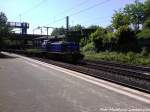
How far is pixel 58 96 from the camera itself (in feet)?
43.7

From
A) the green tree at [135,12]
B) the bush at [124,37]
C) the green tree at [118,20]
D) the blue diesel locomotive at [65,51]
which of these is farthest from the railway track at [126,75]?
the green tree at [135,12]

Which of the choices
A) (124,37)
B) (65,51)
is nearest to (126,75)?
(65,51)

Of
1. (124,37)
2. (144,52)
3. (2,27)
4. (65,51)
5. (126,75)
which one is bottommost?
(126,75)

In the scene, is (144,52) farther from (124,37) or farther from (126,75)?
(126,75)

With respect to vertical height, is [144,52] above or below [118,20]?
below

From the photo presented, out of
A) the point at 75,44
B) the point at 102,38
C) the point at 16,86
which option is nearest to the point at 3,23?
the point at 102,38

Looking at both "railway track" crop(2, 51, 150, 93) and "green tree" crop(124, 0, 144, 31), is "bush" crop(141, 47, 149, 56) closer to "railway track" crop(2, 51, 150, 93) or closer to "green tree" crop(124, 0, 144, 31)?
"railway track" crop(2, 51, 150, 93)

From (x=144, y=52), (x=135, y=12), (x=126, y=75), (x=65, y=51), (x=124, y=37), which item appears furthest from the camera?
(x=135, y=12)

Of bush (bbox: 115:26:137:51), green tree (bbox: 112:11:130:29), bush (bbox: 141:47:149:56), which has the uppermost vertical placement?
green tree (bbox: 112:11:130:29)

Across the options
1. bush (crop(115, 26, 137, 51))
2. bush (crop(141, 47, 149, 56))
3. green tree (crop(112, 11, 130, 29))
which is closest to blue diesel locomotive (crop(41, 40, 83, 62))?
bush (crop(141, 47, 149, 56))

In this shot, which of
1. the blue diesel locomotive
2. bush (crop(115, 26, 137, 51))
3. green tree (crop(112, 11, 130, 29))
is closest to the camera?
the blue diesel locomotive

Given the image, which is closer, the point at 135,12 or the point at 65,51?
the point at 65,51

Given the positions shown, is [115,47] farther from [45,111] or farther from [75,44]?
[45,111]

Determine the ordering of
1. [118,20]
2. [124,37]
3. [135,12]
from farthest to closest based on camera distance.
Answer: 1. [135,12]
2. [118,20]
3. [124,37]
